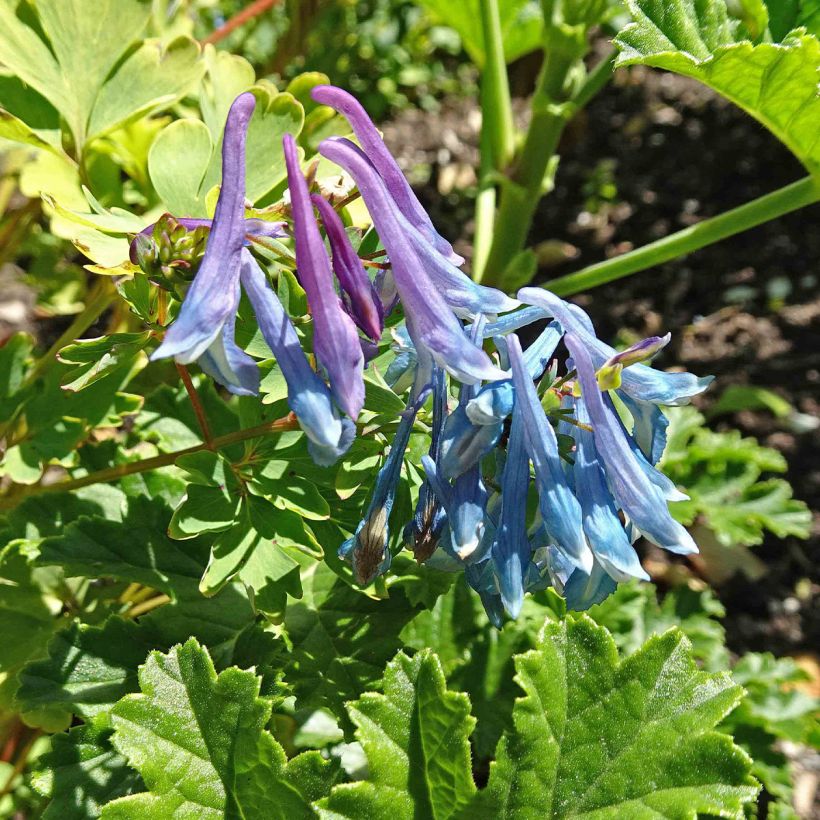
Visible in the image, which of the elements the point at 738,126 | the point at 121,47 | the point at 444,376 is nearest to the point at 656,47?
the point at 444,376

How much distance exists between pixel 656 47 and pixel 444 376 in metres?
0.78

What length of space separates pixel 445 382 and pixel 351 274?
0.22 m

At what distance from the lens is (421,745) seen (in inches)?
57.5

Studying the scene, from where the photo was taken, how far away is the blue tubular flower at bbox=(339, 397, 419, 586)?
4.14 feet

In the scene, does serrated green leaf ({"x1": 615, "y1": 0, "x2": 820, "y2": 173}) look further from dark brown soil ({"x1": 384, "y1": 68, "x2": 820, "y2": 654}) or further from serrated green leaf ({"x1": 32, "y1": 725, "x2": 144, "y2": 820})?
dark brown soil ({"x1": 384, "y1": 68, "x2": 820, "y2": 654})

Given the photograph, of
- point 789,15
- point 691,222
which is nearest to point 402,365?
point 789,15

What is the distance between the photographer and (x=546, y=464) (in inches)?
47.7

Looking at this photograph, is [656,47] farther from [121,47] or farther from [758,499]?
[758,499]

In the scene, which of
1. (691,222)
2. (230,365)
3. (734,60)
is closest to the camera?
(230,365)

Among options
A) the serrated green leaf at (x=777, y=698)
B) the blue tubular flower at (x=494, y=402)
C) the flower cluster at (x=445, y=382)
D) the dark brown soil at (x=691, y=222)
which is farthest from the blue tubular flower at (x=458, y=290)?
the dark brown soil at (x=691, y=222)

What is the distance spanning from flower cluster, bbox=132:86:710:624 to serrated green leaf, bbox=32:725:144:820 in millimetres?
615

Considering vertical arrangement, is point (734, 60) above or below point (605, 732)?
above

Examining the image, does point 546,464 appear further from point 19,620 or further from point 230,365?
point 19,620

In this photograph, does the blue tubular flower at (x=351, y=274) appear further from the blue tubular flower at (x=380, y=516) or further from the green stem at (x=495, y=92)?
the green stem at (x=495, y=92)
